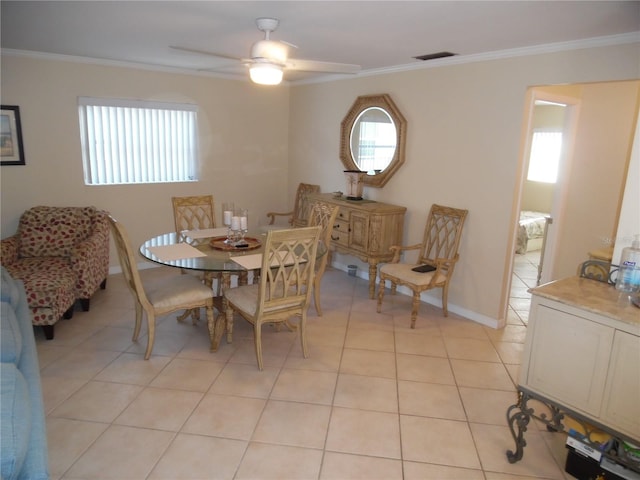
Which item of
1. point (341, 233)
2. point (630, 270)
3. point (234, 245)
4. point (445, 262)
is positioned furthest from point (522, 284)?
point (234, 245)

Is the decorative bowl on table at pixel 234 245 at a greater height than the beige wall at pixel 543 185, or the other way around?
the beige wall at pixel 543 185

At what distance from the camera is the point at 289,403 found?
2656 mm

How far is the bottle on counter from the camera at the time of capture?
2096 mm

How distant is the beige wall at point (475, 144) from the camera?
3.22 m

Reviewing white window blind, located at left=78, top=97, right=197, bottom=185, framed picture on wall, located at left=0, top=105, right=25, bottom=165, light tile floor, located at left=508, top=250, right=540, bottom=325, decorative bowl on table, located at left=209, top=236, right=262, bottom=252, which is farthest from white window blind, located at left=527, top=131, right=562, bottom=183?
framed picture on wall, located at left=0, top=105, right=25, bottom=165

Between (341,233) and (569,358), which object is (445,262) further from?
(569,358)

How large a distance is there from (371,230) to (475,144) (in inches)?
48.4

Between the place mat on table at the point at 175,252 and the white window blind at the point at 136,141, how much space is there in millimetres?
1982

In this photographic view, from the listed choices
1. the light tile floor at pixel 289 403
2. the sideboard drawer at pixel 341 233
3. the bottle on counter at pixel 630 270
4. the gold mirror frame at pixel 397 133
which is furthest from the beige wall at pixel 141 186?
the bottle on counter at pixel 630 270

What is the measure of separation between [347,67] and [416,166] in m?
1.70

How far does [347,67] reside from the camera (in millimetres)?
2887

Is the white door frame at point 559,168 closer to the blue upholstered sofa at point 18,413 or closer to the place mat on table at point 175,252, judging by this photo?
the place mat on table at point 175,252

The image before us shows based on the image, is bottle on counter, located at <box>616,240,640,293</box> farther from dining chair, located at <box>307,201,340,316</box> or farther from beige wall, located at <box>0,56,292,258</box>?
beige wall, located at <box>0,56,292,258</box>

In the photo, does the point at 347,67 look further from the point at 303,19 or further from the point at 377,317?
the point at 377,317
